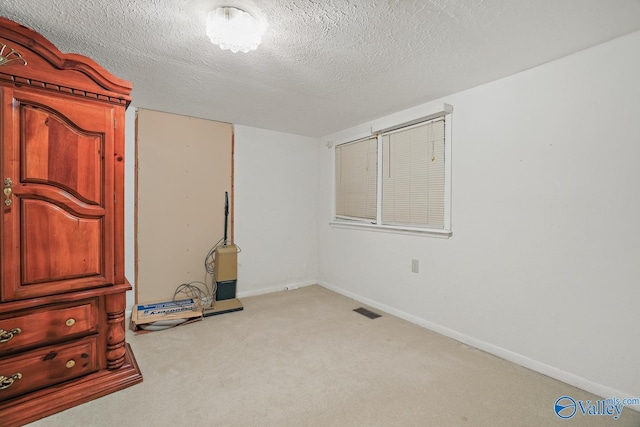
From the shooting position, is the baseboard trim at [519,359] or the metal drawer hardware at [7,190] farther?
the baseboard trim at [519,359]

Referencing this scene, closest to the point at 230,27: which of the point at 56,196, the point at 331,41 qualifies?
the point at 331,41

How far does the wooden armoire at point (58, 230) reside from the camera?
62.2 inches

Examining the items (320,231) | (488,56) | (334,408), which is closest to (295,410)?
(334,408)

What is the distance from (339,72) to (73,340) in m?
2.57

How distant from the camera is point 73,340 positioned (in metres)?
1.78

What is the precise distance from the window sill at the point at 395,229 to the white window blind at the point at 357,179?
0.10 m

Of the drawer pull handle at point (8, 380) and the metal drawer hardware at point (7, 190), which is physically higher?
the metal drawer hardware at point (7, 190)

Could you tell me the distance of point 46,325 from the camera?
5.55ft

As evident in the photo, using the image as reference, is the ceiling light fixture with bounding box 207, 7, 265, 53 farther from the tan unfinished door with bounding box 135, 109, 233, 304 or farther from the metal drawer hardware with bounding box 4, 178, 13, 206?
the tan unfinished door with bounding box 135, 109, 233, 304

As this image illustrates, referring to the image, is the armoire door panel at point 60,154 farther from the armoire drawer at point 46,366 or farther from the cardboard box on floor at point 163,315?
the cardboard box on floor at point 163,315

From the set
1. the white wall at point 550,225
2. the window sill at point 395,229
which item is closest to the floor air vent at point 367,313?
the white wall at point 550,225

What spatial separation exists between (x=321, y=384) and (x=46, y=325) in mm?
1717

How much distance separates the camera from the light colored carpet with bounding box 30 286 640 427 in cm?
162

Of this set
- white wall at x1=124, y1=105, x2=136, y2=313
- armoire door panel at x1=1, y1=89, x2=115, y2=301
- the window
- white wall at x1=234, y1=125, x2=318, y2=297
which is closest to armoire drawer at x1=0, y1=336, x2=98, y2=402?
armoire door panel at x1=1, y1=89, x2=115, y2=301
